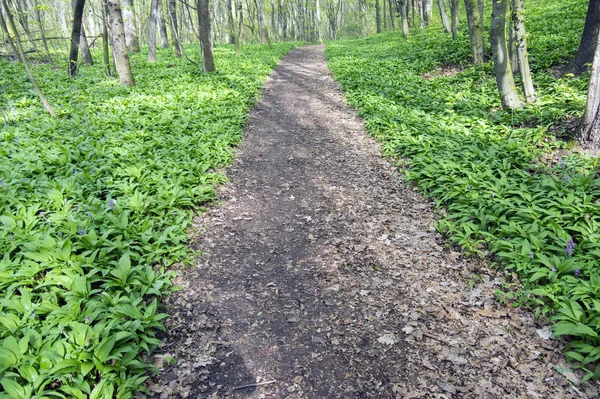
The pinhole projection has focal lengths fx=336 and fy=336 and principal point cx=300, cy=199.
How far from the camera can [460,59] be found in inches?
474

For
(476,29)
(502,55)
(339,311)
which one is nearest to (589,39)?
(502,55)

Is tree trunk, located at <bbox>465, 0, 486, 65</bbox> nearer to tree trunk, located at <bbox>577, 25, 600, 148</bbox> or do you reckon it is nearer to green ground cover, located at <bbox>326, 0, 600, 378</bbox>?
green ground cover, located at <bbox>326, 0, 600, 378</bbox>

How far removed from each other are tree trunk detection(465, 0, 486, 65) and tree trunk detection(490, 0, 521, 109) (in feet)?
11.0

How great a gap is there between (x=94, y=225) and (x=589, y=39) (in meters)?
10.6

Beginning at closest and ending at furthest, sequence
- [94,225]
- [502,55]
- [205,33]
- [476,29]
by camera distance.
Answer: [94,225] → [502,55] → [476,29] → [205,33]

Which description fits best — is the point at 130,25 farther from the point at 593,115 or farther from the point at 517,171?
the point at 593,115

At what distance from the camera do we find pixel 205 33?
12.1m

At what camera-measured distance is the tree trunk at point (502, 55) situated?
270 inches

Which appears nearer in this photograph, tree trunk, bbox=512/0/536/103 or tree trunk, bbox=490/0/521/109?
tree trunk, bbox=490/0/521/109

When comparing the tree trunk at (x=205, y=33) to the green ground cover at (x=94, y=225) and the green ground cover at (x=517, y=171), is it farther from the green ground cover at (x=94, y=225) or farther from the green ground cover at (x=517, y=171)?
the green ground cover at (x=517, y=171)

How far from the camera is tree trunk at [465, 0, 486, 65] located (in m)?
9.84

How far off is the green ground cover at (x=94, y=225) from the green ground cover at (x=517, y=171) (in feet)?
12.2

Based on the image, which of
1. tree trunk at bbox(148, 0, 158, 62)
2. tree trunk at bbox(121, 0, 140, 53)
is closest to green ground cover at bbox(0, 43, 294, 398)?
tree trunk at bbox(148, 0, 158, 62)

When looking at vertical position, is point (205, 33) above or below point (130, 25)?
below
